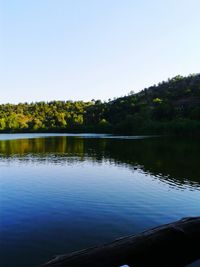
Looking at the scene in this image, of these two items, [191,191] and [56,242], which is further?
[191,191]

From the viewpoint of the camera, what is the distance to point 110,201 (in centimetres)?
2745

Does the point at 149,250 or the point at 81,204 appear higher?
the point at 149,250

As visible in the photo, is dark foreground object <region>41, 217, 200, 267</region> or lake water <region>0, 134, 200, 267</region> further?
lake water <region>0, 134, 200, 267</region>

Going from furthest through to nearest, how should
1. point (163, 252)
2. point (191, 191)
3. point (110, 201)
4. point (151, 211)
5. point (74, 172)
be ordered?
1. point (74, 172)
2. point (191, 191)
3. point (110, 201)
4. point (151, 211)
5. point (163, 252)

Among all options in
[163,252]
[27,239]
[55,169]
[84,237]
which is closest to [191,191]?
[84,237]

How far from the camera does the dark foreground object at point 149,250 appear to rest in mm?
5707

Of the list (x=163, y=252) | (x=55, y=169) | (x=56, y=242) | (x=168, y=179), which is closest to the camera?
(x=163, y=252)

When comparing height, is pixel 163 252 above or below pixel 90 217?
above

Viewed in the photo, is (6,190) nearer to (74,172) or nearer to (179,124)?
(74,172)

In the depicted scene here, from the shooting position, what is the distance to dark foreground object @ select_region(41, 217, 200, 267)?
571 cm

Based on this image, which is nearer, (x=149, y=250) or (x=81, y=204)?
(x=149, y=250)

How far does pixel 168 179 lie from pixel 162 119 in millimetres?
149733

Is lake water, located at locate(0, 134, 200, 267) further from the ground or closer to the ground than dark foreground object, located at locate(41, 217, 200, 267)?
closer to the ground

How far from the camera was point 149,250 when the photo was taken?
21.5 feet
